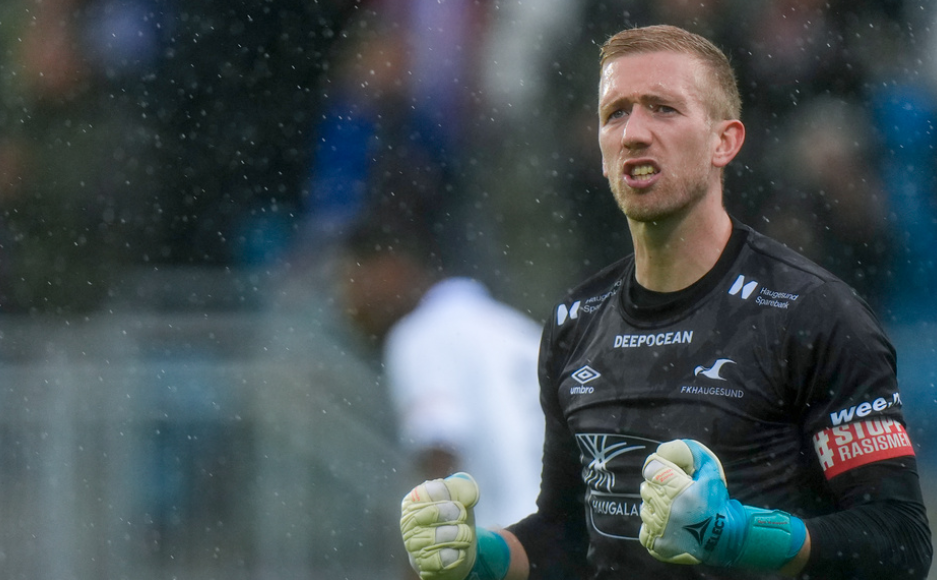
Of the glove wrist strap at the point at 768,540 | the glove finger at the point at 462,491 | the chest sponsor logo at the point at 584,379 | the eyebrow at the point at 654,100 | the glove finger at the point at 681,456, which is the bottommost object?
the glove wrist strap at the point at 768,540

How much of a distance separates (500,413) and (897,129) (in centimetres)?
230

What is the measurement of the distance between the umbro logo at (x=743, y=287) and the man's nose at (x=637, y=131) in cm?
39

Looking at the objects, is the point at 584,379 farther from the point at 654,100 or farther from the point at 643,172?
the point at 654,100

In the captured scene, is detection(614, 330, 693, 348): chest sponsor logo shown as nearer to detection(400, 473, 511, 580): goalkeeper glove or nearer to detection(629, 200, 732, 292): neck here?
detection(629, 200, 732, 292): neck

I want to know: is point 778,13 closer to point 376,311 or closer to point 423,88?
point 423,88

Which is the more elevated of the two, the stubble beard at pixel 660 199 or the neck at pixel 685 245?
the stubble beard at pixel 660 199

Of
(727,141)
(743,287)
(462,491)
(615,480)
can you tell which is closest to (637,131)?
(727,141)

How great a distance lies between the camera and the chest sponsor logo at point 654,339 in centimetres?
280

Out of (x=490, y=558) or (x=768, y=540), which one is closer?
(x=768, y=540)

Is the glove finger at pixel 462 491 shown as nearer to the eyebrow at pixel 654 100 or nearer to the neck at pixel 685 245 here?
the neck at pixel 685 245

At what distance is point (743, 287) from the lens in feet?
9.17

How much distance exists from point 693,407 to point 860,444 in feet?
1.21

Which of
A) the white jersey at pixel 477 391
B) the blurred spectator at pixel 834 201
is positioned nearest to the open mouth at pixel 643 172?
the white jersey at pixel 477 391

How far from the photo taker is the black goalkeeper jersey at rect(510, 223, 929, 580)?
2.54 meters
